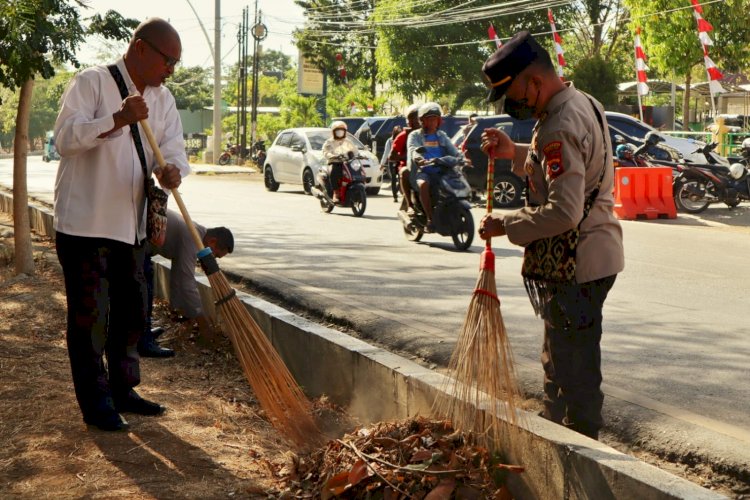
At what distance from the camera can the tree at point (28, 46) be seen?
723cm

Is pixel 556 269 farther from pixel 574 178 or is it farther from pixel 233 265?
pixel 233 265

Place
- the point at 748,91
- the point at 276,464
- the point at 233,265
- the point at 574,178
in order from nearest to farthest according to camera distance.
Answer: the point at 574,178 < the point at 276,464 < the point at 233,265 < the point at 748,91

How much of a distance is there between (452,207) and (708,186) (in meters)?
6.66

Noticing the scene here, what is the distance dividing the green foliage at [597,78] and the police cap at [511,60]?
1365 inches

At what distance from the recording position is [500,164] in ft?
61.8

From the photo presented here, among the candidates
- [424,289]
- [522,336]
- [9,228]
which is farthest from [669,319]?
[9,228]

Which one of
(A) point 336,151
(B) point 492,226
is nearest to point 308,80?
(A) point 336,151

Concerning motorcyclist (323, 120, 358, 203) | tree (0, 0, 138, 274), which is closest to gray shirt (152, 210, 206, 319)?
tree (0, 0, 138, 274)

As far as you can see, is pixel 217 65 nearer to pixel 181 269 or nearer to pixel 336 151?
pixel 336 151

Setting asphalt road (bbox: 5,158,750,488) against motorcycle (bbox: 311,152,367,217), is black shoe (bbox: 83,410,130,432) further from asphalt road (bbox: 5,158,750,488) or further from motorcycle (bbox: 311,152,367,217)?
motorcycle (bbox: 311,152,367,217)

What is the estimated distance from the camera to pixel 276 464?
Result: 4.48 m

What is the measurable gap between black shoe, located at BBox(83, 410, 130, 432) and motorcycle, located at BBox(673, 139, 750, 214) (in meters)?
13.7

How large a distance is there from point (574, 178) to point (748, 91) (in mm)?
35375

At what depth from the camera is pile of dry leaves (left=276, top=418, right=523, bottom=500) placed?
12.2 ft
